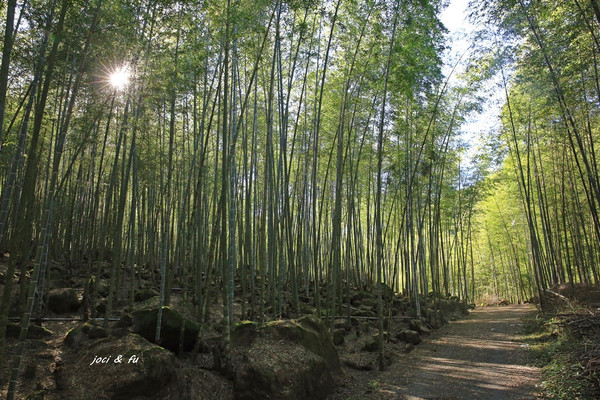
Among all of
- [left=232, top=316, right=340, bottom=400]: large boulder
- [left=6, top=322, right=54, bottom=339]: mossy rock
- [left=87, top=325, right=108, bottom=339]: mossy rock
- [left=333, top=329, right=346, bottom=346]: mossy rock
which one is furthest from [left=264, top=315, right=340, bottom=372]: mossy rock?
[left=6, top=322, right=54, bottom=339]: mossy rock

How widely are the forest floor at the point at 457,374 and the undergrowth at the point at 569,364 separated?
0.18 meters

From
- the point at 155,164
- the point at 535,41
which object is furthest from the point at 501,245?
the point at 155,164

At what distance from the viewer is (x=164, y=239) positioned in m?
5.28

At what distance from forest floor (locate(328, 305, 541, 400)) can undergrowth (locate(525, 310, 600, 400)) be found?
0.59ft

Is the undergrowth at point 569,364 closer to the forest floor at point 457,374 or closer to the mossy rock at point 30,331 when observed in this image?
the forest floor at point 457,374

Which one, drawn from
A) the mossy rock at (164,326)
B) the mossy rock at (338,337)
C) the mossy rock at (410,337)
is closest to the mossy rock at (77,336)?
the mossy rock at (164,326)

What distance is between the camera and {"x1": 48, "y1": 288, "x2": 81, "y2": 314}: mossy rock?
667 centimetres

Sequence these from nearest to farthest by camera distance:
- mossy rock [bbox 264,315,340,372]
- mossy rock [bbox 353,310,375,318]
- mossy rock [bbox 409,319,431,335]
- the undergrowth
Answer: the undergrowth → mossy rock [bbox 264,315,340,372] → mossy rock [bbox 409,319,431,335] → mossy rock [bbox 353,310,375,318]

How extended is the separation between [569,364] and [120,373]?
204 inches

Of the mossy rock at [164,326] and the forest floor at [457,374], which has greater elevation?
the mossy rock at [164,326]

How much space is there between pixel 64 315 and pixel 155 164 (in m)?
3.40

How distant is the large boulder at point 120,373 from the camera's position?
12.1 ft

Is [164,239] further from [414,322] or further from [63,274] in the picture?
[414,322]

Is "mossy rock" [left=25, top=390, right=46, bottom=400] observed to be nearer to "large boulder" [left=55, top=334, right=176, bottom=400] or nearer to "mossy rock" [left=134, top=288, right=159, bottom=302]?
"large boulder" [left=55, top=334, right=176, bottom=400]
